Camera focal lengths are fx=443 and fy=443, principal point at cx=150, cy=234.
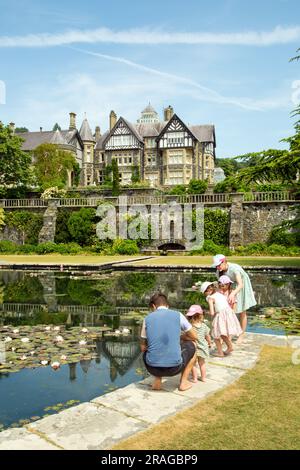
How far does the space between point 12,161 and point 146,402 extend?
37700 mm

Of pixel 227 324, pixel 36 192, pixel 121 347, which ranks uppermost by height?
pixel 36 192

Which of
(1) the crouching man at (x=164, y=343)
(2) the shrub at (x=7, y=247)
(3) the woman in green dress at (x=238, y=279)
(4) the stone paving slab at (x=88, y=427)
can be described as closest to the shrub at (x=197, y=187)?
(2) the shrub at (x=7, y=247)

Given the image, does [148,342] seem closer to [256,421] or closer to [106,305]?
[256,421]

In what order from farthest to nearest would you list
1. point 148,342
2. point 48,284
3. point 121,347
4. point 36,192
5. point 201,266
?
point 36,192
point 201,266
point 48,284
point 121,347
point 148,342

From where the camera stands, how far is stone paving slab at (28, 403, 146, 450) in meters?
3.83

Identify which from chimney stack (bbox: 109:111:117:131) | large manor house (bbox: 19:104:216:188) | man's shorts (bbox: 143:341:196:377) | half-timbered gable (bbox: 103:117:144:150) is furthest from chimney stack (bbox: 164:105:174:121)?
man's shorts (bbox: 143:341:196:377)

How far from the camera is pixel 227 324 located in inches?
255

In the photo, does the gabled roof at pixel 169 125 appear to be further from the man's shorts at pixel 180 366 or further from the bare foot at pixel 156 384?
the bare foot at pixel 156 384

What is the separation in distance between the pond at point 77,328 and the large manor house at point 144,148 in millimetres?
42990

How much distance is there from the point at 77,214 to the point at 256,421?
98.7ft

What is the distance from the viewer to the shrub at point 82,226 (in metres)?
32.8

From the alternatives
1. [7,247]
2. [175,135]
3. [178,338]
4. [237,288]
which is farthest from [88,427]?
Result: [175,135]

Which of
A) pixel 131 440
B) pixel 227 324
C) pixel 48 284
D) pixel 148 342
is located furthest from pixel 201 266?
pixel 131 440

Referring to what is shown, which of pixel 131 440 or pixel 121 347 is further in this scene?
pixel 121 347
